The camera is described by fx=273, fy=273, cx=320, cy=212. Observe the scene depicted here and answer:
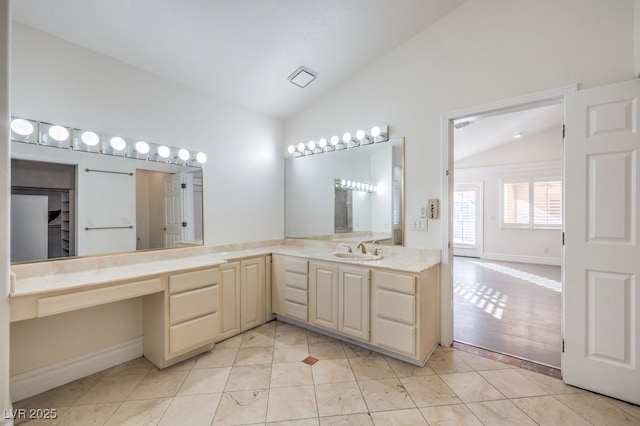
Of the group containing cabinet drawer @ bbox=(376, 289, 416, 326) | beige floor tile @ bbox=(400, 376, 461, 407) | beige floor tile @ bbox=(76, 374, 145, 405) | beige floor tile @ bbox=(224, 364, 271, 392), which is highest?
cabinet drawer @ bbox=(376, 289, 416, 326)

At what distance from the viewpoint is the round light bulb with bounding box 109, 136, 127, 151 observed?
7.72ft

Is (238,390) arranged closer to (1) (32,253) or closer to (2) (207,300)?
(2) (207,300)

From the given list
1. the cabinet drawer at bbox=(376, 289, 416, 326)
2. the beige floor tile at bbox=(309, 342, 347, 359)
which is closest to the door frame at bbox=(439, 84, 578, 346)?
the cabinet drawer at bbox=(376, 289, 416, 326)

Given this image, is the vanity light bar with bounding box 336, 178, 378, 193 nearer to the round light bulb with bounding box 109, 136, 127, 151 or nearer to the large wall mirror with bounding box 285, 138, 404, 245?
the large wall mirror with bounding box 285, 138, 404, 245

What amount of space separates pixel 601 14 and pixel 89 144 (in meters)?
3.99

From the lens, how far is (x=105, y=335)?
2.30 meters

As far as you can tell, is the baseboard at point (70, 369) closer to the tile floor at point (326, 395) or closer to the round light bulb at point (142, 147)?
the tile floor at point (326, 395)

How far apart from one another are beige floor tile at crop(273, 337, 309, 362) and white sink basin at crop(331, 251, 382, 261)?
938 mm

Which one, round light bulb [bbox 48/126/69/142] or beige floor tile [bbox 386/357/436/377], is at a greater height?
round light bulb [bbox 48/126/69/142]

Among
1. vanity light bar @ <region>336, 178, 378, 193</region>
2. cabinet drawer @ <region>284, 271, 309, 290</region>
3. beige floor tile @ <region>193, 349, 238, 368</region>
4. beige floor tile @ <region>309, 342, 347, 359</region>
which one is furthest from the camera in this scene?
vanity light bar @ <region>336, 178, 378, 193</region>

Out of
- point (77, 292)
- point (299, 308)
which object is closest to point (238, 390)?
point (299, 308)

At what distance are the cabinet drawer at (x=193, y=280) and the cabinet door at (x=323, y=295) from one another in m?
0.95

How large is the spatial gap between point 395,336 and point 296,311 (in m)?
1.13

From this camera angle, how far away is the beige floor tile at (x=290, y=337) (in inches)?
108
